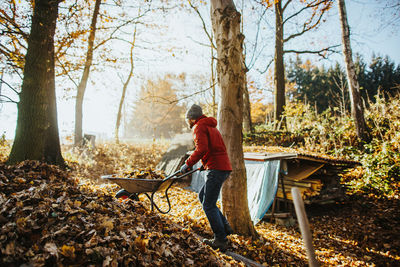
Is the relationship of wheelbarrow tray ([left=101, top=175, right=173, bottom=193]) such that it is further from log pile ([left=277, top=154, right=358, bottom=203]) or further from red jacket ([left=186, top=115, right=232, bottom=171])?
log pile ([left=277, top=154, right=358, bottom=203])

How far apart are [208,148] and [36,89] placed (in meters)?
5.12

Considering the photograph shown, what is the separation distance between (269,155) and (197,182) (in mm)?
3836

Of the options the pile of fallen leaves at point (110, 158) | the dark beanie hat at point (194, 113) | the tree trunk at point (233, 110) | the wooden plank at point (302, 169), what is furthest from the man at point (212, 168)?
the pile of fallen leaves at point (110, 158)

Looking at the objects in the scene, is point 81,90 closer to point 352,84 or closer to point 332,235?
point 332,235

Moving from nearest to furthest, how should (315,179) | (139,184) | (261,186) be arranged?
1. (139,184)
2. (261,186)
3. (315,179)

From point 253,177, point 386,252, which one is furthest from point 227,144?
point 386,252

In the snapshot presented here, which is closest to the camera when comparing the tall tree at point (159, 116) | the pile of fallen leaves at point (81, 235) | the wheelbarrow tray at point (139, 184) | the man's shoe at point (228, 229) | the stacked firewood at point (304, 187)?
the pile of fallen leaves at point (81, 235)

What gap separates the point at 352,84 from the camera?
7641 millimetres

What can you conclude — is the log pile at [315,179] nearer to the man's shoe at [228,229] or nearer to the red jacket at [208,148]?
the man's shoe at [228,229]

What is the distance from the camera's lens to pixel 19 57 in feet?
24.3

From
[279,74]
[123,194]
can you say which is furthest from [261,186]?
[279,74]

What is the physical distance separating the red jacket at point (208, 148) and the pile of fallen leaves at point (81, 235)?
1.12 m

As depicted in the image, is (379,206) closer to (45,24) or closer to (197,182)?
(197,182)

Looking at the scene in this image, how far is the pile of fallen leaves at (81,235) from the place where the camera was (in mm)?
1789
